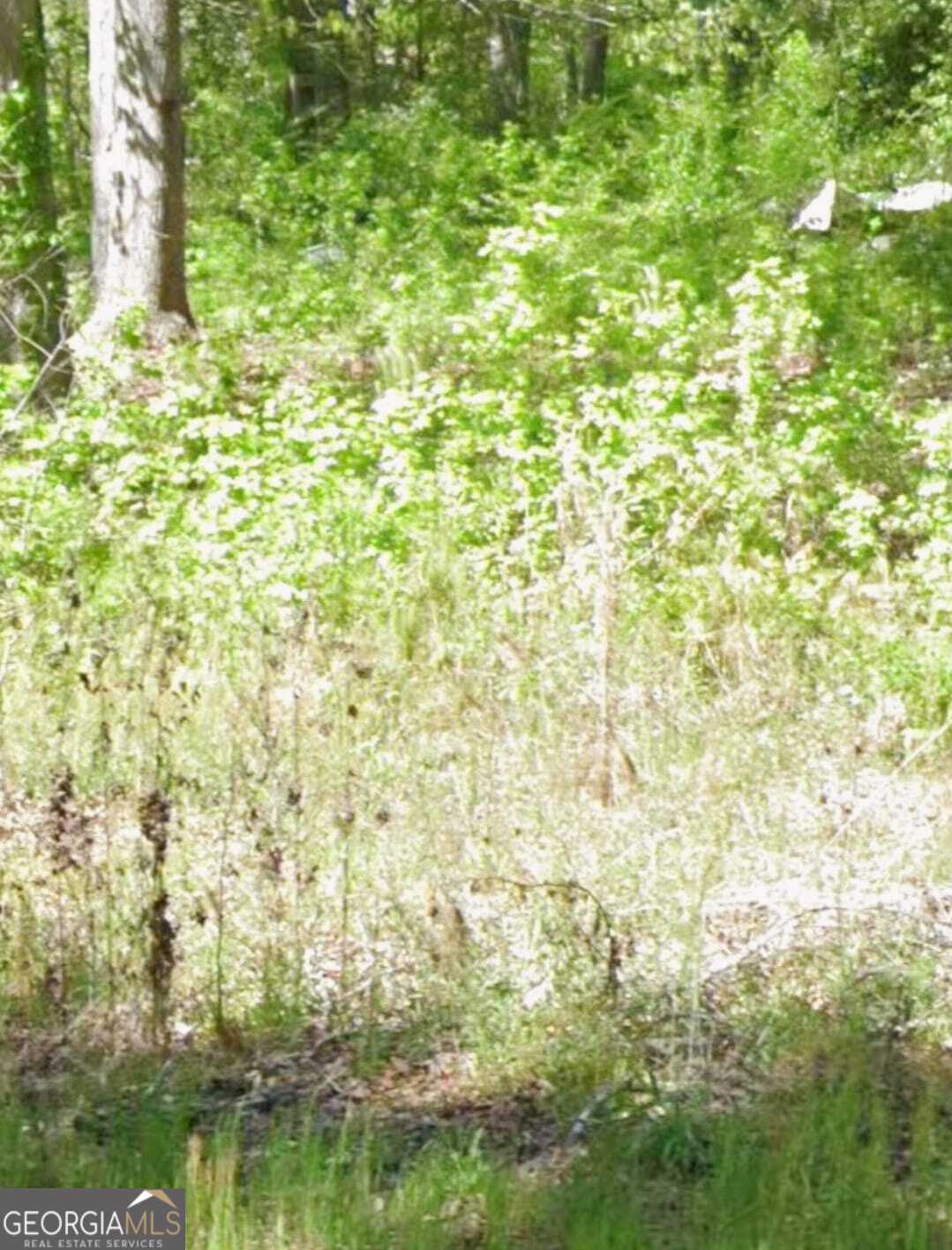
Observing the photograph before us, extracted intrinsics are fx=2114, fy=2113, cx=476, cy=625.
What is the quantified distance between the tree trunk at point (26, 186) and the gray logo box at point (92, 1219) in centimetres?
869

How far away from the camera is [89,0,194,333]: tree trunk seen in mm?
12844

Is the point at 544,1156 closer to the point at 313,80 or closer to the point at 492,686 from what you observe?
the point at 492,686

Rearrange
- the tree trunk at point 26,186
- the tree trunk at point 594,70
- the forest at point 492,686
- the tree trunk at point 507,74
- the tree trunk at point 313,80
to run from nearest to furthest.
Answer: the forest at point 492,686
the tree trunk at point 26,186
the tree trunk at point 313,80
the tree trunk at point 507,74
the tree trunk at point 594,70

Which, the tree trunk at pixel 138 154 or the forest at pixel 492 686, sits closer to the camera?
the forest at pixel 492 686

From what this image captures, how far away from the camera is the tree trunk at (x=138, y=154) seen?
42.1 feet

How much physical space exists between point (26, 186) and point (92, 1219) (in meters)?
9.77

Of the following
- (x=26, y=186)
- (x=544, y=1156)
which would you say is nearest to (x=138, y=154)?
(x=26, y=186)

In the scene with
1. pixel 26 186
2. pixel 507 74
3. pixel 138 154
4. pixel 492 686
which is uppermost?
pixel 507 74

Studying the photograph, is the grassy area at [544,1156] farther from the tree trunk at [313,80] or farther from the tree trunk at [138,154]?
the tree trunk at [313,80]

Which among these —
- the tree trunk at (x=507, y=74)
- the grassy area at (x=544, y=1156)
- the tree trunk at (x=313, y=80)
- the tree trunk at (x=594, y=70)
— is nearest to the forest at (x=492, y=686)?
the grassy area at (x=544, y=1156)

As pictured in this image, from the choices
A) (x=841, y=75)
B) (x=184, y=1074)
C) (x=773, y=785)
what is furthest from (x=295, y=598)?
(x=841, y=75)

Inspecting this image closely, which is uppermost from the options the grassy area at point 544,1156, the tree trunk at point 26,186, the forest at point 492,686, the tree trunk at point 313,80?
the tree trunk at point 313,80

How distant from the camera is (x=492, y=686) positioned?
780 centimetres

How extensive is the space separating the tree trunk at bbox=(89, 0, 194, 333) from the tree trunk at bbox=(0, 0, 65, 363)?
371mm
